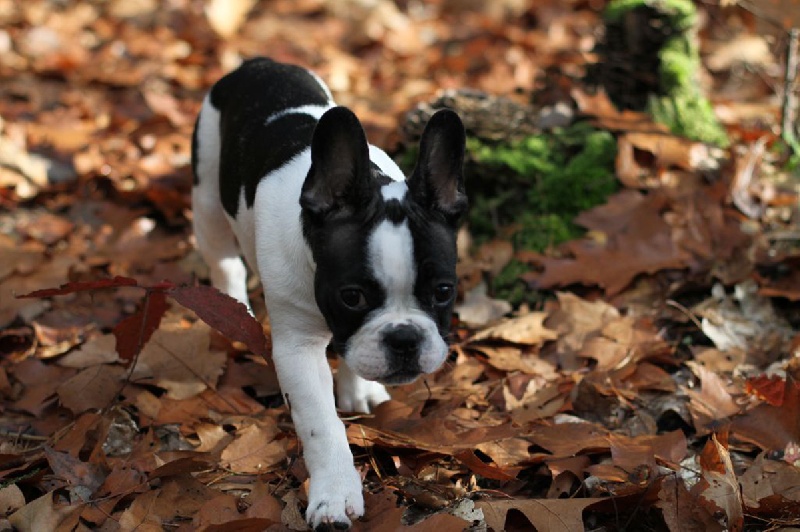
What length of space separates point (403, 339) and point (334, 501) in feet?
2.23

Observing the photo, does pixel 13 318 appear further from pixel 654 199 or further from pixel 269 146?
pixel 654 199

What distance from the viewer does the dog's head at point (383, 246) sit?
11.7ft

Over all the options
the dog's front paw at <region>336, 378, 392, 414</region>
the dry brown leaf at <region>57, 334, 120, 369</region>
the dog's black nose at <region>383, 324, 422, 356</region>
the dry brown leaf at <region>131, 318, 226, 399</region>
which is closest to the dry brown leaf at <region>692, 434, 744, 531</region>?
the dog's black nose at <region>383, 324, 422, 356</region>

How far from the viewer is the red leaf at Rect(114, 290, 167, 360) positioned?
14.5 feet

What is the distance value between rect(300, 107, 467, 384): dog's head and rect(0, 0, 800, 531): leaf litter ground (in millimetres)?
534

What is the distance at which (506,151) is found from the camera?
617 centimetres

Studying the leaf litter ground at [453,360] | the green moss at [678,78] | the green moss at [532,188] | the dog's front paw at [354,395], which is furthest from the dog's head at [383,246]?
the green moss at [678,78]

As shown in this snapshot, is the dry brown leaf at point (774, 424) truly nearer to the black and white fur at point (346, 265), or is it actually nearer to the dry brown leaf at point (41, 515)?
the black and white fur at point (346, 265)

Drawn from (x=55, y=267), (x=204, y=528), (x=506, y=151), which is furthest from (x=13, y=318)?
(x=506, y=151)

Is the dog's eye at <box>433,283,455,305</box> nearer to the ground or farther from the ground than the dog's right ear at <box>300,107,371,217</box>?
nearer to the ground

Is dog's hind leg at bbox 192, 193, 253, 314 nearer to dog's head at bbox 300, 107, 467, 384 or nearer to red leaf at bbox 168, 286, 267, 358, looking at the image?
red leaf at bbox 168, 286, 267, 358

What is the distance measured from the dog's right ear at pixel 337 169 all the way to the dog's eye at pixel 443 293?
18.3 inches

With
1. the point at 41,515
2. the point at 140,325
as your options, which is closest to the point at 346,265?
the point at 140,325

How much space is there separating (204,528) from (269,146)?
1.89 m
